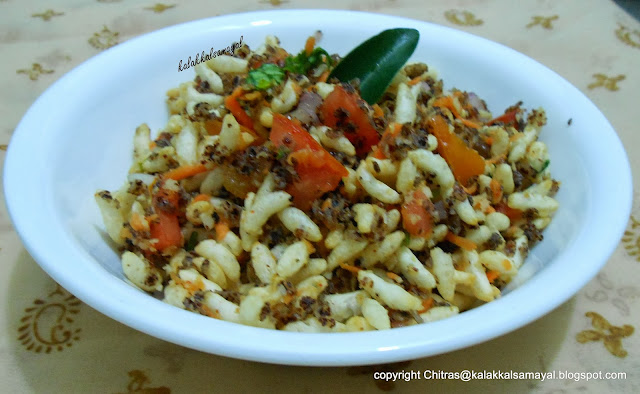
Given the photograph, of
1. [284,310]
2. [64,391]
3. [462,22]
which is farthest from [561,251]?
[462,22]

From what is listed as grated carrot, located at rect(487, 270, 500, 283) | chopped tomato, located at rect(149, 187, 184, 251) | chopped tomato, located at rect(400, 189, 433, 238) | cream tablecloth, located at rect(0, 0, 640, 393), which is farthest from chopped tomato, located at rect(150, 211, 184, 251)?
grated carrot, located at rect(487, 270, 500, 283)

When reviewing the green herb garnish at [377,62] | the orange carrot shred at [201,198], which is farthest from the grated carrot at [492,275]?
the orange carrot shred at [201,198]

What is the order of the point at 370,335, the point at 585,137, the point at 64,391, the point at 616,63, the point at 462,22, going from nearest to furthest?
the point at 370,335 < the point at 64,391 < the point at 585,137 < the point at 616,63 < the point at 462,22

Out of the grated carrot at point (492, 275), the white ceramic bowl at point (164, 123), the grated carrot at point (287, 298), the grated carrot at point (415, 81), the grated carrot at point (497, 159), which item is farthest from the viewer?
the grated carrot at point (415, 81)

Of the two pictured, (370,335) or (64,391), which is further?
(64,391)

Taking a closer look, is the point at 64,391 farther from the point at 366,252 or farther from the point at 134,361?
the point at 366,252

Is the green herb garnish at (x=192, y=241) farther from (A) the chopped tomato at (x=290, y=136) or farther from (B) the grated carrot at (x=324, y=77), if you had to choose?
(B) the grated carrot at (x=324, y=77)

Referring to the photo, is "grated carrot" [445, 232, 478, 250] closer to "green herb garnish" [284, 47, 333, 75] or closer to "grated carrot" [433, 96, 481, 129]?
"grated carrot" [433, 96, 481, 129]

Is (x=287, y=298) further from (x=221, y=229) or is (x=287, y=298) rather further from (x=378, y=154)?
(x=378, y=154)
